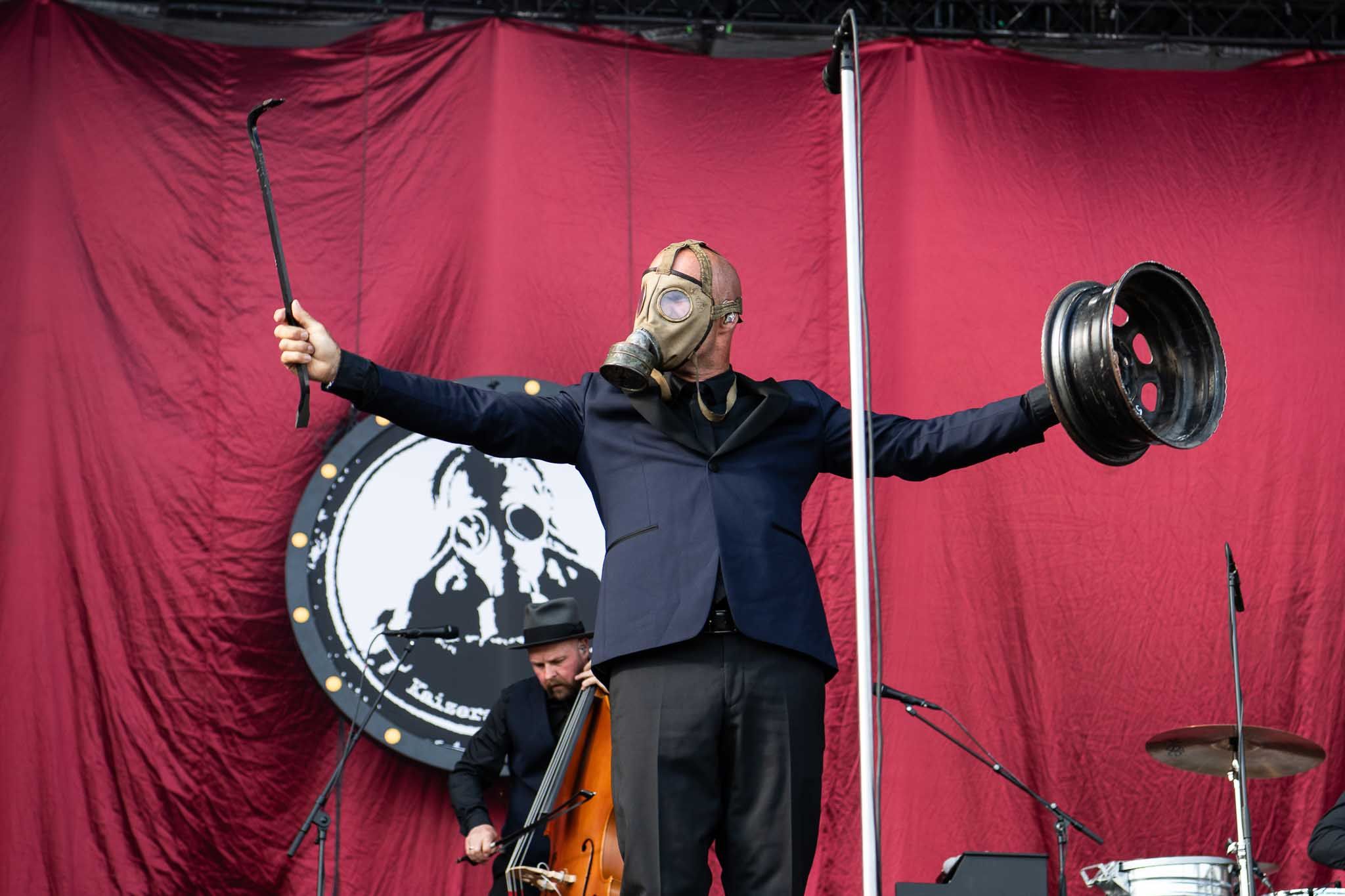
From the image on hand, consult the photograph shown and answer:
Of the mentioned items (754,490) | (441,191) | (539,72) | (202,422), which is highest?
(539,72)

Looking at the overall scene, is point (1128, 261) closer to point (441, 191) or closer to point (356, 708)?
point (441, 191)

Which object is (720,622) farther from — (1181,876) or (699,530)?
(1181,876)

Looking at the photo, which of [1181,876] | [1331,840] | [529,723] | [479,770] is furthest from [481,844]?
[1331,840]

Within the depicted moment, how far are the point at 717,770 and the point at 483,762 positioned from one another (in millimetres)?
2319

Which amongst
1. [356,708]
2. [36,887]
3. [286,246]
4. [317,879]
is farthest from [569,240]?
[36,887]

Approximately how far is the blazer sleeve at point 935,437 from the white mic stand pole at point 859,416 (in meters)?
0.37

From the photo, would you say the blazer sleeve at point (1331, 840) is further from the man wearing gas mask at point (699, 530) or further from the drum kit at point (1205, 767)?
the man wearing gas mask at point (699, 530)

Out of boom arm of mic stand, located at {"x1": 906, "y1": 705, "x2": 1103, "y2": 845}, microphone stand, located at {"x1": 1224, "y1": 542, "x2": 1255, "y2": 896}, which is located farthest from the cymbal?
boom arm of mic stand, located at {"x1": 906, "y1": 705, "x2": 1103, "y2": 845}

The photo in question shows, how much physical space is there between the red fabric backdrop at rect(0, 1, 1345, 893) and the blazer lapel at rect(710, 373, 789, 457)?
236 cm

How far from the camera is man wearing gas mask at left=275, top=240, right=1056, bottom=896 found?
283 centimetres

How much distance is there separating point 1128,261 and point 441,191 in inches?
97.5

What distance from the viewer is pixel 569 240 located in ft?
18.7

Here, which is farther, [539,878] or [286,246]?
[286,246]

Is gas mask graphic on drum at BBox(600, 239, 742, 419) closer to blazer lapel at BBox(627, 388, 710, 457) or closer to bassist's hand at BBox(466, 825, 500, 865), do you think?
blazer lapel at BBox(627, 388, 710, 457)
